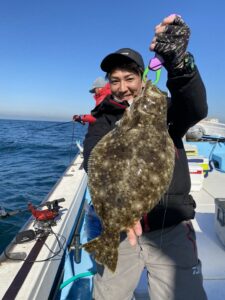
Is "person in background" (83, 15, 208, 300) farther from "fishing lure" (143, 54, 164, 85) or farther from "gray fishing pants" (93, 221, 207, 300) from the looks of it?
"fishing lure" (143, 54, 164, 85)

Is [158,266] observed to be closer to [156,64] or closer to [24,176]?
[156,64]

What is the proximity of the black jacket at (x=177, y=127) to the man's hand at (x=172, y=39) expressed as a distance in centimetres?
16

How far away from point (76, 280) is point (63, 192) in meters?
1.70

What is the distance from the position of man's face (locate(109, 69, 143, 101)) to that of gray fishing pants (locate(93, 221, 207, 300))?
1165 mm

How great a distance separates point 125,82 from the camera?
7.41 ft

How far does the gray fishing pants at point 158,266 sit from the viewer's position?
2.24 metres

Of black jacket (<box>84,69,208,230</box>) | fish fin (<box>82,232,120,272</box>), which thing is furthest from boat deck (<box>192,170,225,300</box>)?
fish fin (<box>82,232,120,272</box>)

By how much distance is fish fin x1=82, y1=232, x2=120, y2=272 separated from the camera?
1877mm

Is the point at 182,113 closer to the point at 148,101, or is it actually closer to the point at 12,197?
the point at 148,101

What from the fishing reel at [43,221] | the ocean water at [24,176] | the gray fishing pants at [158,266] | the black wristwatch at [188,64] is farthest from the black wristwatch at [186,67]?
the ocean water at [24,176]

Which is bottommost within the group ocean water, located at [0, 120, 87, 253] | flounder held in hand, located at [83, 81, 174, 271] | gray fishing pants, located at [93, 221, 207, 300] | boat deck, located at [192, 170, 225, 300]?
ocean water, located at [0, 120, 87, 253]

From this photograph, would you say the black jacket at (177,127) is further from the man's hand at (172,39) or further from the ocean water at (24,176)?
the ocean water at (24,176)

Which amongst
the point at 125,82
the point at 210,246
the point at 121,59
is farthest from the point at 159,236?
the point at 210,246

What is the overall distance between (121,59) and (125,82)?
19 centimetres
